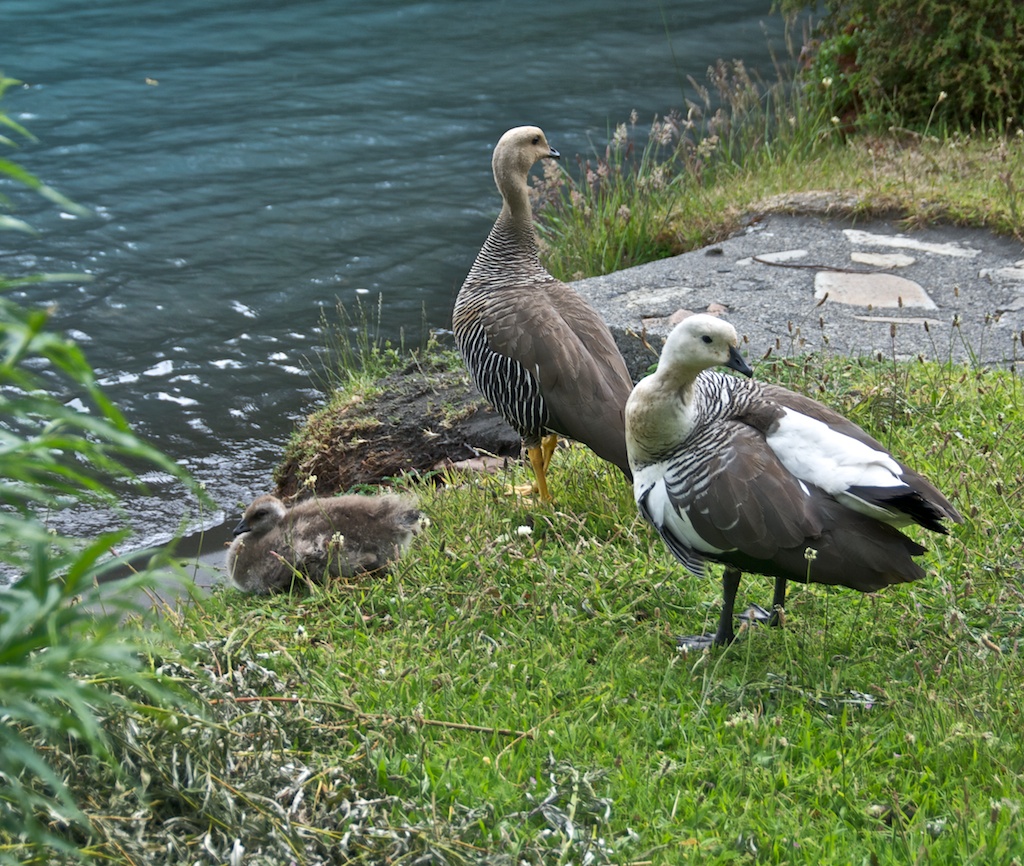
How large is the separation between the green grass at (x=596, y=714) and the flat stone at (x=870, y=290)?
8.06ft

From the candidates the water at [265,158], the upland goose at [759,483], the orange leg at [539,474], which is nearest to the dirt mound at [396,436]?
the water at [265,158]

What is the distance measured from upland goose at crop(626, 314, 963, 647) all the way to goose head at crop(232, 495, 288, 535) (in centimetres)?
192

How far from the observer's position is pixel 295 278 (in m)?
11.7

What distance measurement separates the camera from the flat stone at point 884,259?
7.81 m

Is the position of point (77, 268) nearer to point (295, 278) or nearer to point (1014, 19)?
point (295, 278)

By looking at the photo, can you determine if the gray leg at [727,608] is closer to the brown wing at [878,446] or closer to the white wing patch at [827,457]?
the white wing patch at [827,457]

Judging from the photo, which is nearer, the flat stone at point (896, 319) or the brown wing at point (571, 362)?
the brown wing at point (571, 362)

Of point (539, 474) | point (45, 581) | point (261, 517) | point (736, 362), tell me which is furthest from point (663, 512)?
point (45, 581)

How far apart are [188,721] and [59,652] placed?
3.30 ft

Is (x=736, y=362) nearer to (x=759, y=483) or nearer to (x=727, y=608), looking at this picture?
(x=759, y=483)

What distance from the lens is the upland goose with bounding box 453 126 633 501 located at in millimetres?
5258

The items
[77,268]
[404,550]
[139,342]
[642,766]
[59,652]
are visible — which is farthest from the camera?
[77,268]

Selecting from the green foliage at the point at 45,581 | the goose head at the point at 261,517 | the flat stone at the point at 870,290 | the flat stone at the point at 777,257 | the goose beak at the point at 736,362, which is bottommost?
the goose head at the point at 261,517

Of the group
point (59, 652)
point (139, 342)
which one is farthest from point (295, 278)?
point (59, 652)
